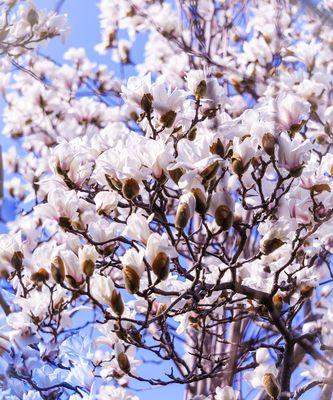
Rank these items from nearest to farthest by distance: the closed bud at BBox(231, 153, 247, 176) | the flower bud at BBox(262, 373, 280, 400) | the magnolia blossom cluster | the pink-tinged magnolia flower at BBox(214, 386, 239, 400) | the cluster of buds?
the cluster of buds
the closed bud at BBox(231, 153, 247, 176)
the flower bud at BBox(262, 373, 280, 400)
the pink-tinged magnolia flower at BBox(214, 386, 239, 400)
the magnolia blossom cluster

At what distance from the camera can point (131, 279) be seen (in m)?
1.45

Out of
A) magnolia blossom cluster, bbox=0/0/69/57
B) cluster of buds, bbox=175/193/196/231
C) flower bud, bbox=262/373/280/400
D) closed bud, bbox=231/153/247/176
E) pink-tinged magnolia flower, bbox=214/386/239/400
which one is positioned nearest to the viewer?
cluster of buds, bbox=175/193/196/231

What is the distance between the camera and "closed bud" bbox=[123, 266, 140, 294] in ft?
4.77

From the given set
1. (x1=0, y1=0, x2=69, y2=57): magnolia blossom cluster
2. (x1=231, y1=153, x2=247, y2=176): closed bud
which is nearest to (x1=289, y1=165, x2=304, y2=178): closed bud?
(x1=231, y1=153, x2=247, y2=176): closed bud

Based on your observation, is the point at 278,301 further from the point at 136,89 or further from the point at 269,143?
the point at 136,89

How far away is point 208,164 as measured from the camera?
1.43 m

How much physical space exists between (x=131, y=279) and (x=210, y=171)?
0.31 metres

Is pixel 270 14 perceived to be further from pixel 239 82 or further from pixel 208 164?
pixel 208 164

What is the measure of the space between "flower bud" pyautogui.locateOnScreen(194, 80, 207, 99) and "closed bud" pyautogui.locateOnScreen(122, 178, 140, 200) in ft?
1.48

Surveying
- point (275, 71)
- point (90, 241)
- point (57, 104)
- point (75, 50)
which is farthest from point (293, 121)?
point (75, 50)

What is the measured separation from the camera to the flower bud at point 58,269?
154cm

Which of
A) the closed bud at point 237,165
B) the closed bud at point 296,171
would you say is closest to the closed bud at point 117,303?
the closed bud at point 237,165

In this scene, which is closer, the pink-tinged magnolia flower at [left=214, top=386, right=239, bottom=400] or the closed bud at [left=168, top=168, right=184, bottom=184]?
the closed bud at [left=168, top=168, right=184, bottom=184]

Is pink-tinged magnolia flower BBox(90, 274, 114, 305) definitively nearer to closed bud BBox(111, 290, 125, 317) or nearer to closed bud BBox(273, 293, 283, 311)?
closed bud BBox(111, 290, 125, 317)
